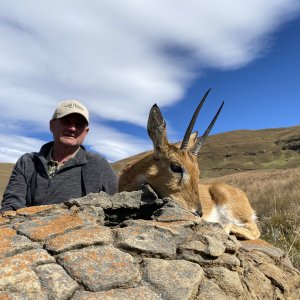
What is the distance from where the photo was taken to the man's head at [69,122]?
7429 millimetres

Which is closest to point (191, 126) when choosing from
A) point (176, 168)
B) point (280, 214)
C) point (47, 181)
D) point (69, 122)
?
point (176, 168)

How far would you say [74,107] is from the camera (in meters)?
7.39

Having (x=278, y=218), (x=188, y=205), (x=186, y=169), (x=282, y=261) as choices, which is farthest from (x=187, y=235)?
Answer: (x=278, y=218)

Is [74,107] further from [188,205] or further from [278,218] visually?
[278,218]

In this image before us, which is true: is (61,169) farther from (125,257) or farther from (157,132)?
(125,257)

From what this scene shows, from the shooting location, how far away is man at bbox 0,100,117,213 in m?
7.19

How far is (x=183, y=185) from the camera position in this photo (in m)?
7.76

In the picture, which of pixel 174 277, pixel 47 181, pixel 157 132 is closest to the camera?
pixel 174 277

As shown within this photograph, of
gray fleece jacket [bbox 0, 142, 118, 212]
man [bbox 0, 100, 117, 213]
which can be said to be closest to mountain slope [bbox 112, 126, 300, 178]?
man [bbox 0, 100, 117, 213]

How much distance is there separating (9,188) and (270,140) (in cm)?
12527

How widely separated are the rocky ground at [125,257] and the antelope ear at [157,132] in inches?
102

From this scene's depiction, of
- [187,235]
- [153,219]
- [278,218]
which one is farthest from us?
[278,218]

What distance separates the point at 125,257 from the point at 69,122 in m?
4.07

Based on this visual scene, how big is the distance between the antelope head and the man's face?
1.23m
